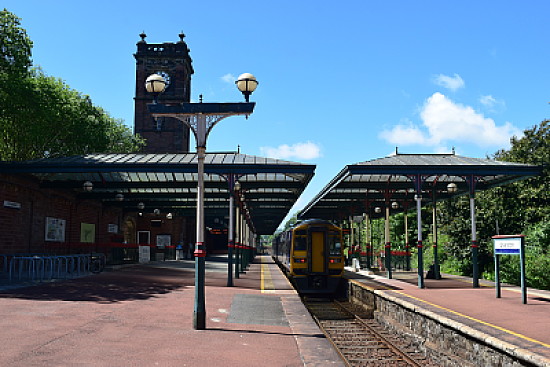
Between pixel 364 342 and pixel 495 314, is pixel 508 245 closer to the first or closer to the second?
pixel 495 314

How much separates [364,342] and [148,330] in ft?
16.4

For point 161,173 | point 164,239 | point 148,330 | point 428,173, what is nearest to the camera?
point 148,330

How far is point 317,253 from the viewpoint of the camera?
19.8 m

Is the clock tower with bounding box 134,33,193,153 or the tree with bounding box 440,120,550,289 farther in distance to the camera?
the clock tower with bounding box 134,33,193,153

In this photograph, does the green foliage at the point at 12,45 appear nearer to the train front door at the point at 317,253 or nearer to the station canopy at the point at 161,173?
the station canopy at the point at 161,173

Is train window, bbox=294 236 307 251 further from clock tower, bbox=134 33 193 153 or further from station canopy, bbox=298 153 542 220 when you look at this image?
clock tower, bbox=134 33 193 153

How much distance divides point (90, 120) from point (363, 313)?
2602 cm

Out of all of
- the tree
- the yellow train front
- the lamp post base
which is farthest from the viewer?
the tree

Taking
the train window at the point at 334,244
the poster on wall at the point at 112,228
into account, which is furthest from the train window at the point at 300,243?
the poster on wall at the point at 112,228

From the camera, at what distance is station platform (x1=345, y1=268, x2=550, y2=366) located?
7.73m

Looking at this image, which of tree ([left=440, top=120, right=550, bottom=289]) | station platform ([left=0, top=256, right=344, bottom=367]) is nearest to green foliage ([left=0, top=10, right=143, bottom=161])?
station platform ([left=0, top=256, right=344, bottom=367])

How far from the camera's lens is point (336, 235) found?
20.0 m

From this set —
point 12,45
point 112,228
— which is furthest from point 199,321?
point 112,228

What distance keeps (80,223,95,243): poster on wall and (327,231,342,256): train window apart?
15.1 metres
